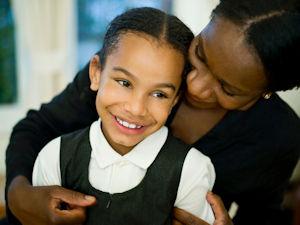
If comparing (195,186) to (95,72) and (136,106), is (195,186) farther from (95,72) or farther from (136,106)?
(95,72)

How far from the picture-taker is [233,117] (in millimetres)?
1213

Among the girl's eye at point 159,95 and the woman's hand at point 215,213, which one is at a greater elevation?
the girl's eye at point 159,95

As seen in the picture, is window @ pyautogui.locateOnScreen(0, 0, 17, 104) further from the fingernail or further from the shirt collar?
the fingernail

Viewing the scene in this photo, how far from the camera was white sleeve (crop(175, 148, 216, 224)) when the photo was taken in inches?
41.7

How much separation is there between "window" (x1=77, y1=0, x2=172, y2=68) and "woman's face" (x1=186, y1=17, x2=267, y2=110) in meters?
2.34

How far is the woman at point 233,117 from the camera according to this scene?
0.92 meters

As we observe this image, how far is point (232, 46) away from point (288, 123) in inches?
17.9

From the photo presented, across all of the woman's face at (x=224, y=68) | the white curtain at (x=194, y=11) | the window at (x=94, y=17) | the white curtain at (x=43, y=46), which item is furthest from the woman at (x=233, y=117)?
the window at (x=94, y=17)

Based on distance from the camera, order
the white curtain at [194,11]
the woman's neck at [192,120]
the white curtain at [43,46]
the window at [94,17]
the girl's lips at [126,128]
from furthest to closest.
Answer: the window at [94,17], the white curtain at [194,11], the white curtain at [43,46], the woman's neck at [192,120], the girl's lips at [126,128]

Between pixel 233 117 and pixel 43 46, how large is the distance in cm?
208

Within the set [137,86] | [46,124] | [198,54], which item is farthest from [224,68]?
[46,124]

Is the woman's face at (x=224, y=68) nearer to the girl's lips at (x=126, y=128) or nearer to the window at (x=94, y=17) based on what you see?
the girl's lips at (x=126, y=128)

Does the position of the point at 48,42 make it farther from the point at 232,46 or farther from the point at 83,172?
the point at 232,46

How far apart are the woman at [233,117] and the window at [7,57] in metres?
1.95
